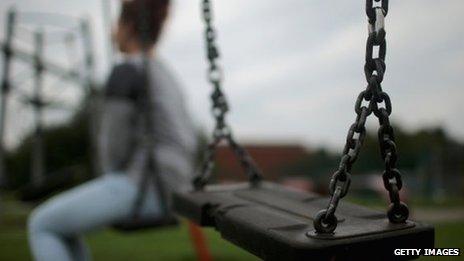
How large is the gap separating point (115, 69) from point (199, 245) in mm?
1177

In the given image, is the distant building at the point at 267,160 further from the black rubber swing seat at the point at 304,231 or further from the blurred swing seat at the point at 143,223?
the black rubber swing seat at the point at 304,231

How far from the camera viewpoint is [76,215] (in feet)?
4.36

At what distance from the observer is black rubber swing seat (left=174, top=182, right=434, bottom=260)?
0.66 metres

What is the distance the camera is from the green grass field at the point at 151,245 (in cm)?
360

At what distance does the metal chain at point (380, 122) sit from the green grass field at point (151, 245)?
2684 millimetres

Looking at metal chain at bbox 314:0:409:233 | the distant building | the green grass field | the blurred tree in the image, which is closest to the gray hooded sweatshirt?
metal chain at bbox 314:0:409:233

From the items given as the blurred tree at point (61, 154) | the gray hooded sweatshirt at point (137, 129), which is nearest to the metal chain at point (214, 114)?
the gray hooded sweatshirt at point (137, 129)

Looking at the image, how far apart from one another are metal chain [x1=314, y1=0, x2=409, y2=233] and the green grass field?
2.68 metres

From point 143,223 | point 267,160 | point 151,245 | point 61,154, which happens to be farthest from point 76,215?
point 267,160

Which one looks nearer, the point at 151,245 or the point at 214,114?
the point at 214,114

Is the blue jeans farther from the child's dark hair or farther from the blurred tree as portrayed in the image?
the blurred tree

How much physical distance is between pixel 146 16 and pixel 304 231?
1190 millimetres

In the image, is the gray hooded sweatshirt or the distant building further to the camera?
the distant building

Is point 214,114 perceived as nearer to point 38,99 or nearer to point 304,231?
point 304,231
